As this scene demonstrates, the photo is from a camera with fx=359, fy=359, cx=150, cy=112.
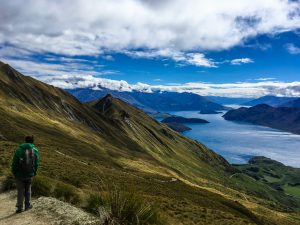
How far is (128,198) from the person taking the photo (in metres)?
12.7

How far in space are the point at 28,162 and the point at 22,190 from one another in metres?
1.22

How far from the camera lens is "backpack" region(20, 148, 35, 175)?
48.1 feet

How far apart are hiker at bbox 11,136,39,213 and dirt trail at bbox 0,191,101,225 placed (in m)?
0.57

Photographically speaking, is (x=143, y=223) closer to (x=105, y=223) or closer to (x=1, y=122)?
(x=105, y=223)

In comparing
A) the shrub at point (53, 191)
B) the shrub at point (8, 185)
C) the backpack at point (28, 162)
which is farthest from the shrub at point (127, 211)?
the shrub at point (8, 185)

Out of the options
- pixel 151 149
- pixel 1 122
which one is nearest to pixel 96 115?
Result: pixel 151 149

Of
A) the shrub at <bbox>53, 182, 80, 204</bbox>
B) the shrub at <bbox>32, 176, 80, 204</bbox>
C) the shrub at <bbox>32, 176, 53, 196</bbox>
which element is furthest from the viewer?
the shrub at <bbox>32, 176, 53, 196</bbox>

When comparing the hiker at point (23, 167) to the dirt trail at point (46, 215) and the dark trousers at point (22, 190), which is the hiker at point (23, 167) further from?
the dirt trail at point (46, 215)

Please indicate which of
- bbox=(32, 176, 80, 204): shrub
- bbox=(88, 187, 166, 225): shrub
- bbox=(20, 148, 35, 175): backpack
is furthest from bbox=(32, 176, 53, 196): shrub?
bbox=(88, 187, 166, 225): shrub

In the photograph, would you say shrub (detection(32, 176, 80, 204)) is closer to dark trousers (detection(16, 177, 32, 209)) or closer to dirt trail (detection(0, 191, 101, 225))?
dirt trail (detection(0, 191, 101, 225))

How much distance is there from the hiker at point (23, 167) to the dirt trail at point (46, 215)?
22.6 inches

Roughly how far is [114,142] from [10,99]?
162 feet

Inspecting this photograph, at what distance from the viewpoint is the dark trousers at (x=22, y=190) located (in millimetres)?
14809

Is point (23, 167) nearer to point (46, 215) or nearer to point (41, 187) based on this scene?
point (46, 215)
